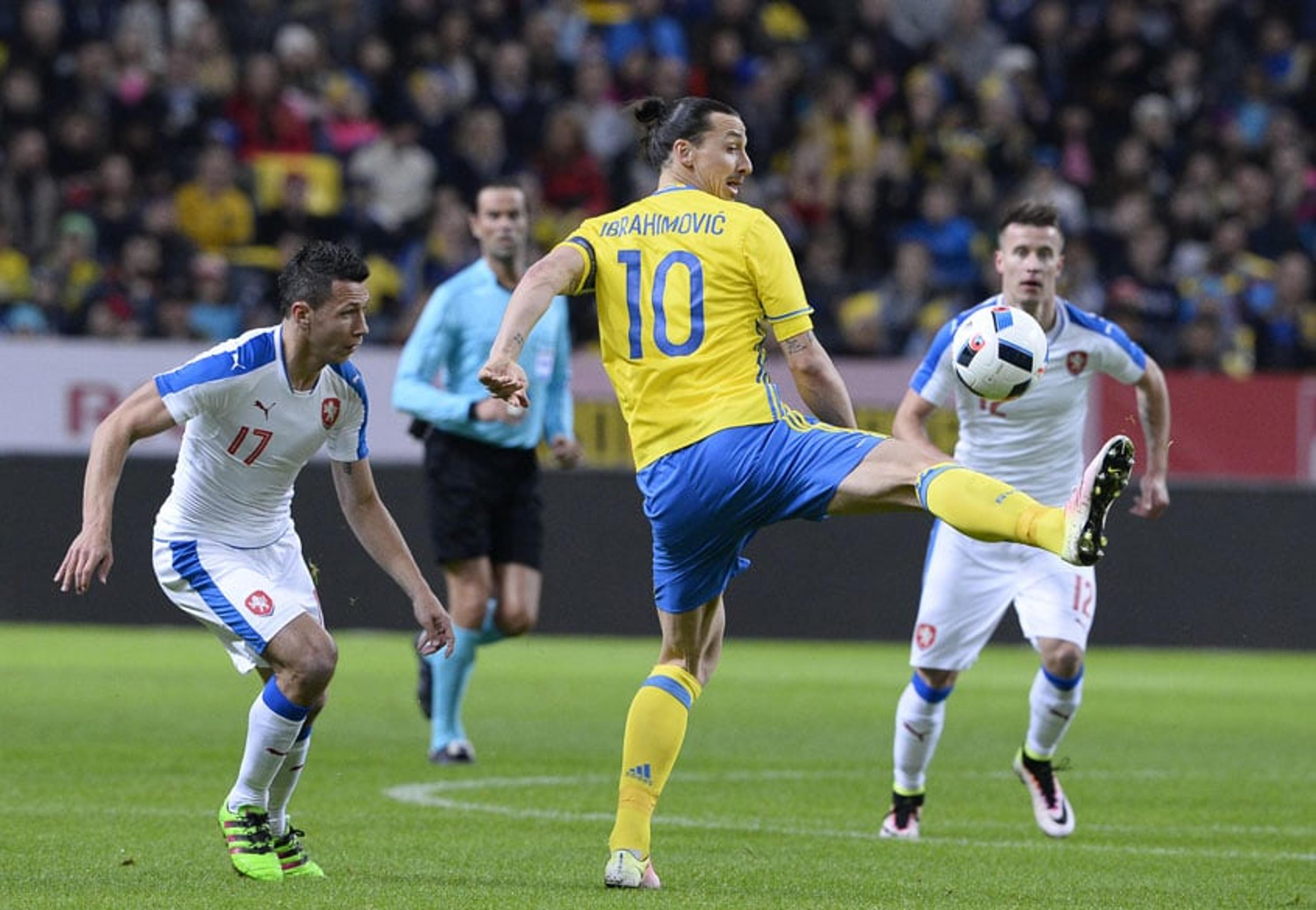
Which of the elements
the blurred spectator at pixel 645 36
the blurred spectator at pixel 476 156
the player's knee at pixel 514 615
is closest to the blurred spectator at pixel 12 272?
the blurred spectator at pixel 476 156

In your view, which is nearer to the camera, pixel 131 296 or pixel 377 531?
pixel 377 531

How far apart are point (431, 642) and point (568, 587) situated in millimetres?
10536

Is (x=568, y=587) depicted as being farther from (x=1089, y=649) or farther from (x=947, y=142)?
(x=947, y=142)

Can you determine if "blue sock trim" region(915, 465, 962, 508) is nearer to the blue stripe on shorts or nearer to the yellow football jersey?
the yellow football jersey

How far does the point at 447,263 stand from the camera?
62.0ft

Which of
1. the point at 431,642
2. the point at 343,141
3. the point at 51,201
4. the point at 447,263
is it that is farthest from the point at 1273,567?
the point at 431,642

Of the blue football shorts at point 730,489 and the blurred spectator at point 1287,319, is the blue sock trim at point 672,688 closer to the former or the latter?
the blue football shorts at point 730,489

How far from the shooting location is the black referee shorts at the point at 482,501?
1106 cm

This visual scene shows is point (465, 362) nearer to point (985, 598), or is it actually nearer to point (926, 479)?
point (985, 598)

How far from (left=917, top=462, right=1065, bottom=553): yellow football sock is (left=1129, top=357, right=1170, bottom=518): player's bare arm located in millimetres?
2957

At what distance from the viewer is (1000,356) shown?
6.92 metres

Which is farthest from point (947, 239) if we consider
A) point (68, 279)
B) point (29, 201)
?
point (29, 201)

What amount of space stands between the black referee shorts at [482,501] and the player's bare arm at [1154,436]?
3195 mm

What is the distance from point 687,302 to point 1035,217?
263 centimetres
